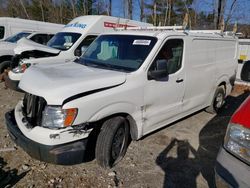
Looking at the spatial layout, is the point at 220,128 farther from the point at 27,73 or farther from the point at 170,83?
the point at 27,73

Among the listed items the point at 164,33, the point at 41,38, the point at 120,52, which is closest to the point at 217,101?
the point at 164,33

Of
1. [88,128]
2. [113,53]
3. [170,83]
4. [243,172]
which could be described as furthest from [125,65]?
[243,172]

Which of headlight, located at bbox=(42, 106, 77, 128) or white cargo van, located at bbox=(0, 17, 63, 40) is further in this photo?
white cargo van, located at bbox=(0, 17, 63, 40)

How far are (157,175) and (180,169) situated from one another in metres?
0.40

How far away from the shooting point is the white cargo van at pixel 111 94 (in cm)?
265

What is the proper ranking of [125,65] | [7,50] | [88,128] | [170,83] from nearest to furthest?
1. [88,128]
2. [125,65]
3. [170,83]
4. [7,50]

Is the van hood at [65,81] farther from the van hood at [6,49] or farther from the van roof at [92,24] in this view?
the van hood at [6,49]

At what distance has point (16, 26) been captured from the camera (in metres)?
12.8

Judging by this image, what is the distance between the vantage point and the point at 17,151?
3.64 m

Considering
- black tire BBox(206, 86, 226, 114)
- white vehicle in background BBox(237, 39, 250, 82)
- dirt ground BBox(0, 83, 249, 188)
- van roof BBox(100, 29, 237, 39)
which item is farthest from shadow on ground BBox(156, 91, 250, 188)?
white vehicle in background BBox(237, 39, 250, 82)

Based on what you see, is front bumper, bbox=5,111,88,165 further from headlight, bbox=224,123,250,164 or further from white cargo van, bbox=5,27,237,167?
headlight, bbox=224,123,250,164

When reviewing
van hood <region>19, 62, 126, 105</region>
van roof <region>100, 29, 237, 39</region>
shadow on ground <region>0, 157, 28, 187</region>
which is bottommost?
shadow on ground <region>0, 157, 28, 187</region>

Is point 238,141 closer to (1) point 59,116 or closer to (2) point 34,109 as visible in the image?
(1) point 59,116

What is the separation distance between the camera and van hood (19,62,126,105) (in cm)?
262
